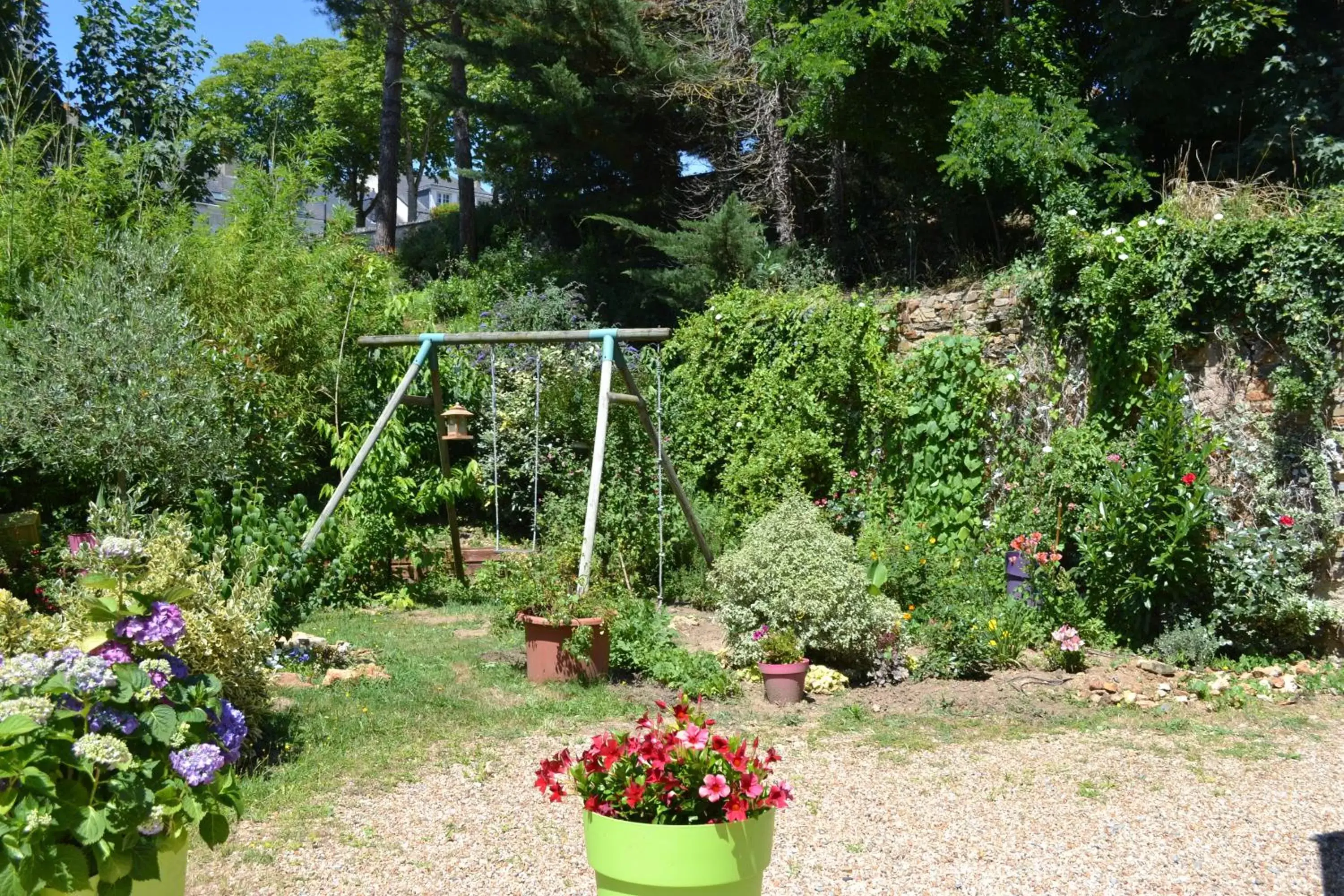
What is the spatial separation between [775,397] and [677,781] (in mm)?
6528

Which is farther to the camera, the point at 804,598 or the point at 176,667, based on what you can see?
the point at 804,598

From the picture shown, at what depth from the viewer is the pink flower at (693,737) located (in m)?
2.53

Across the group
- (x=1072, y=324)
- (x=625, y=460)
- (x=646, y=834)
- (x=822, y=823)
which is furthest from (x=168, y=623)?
(x=1072, y=324)

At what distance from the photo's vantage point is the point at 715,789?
2.41 m

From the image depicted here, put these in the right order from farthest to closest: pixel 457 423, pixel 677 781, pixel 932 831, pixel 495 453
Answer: pixel 495 453 < pixel 457 423 < pixel 932 831 < pixel 677 781

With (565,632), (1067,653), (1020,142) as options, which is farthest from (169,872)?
(1020,142)

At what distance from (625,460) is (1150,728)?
439 cm

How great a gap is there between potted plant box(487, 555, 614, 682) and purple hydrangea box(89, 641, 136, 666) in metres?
2.96

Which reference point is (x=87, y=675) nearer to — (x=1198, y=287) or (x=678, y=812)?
(x=678, y=812)

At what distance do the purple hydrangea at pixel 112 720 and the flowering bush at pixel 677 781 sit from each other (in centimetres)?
109

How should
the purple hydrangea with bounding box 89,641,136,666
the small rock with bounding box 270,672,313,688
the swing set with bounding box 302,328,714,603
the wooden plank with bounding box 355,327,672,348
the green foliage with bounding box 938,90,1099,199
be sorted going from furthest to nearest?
the green foliage with bounding box 938,90,1099,199 → the wooden plank with bounding box 355,327,672,348 → the swing set with bounding box 302,328,714,603 → the small rock with bounding box 270,672,313,688 → the purple hydrangea with bounding box 89,641,136,666

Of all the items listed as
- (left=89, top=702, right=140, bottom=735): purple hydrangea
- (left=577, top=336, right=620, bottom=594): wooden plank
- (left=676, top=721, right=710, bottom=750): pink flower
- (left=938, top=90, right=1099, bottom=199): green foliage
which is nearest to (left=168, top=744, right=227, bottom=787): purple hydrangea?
(left=89, top=702, right=140, bottom=735): purple hydrangea

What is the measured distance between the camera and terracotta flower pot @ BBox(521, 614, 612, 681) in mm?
5863

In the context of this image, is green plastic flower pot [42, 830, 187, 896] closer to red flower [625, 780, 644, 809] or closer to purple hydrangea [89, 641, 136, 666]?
purple hydrangea [89, 641, 136, 666]
